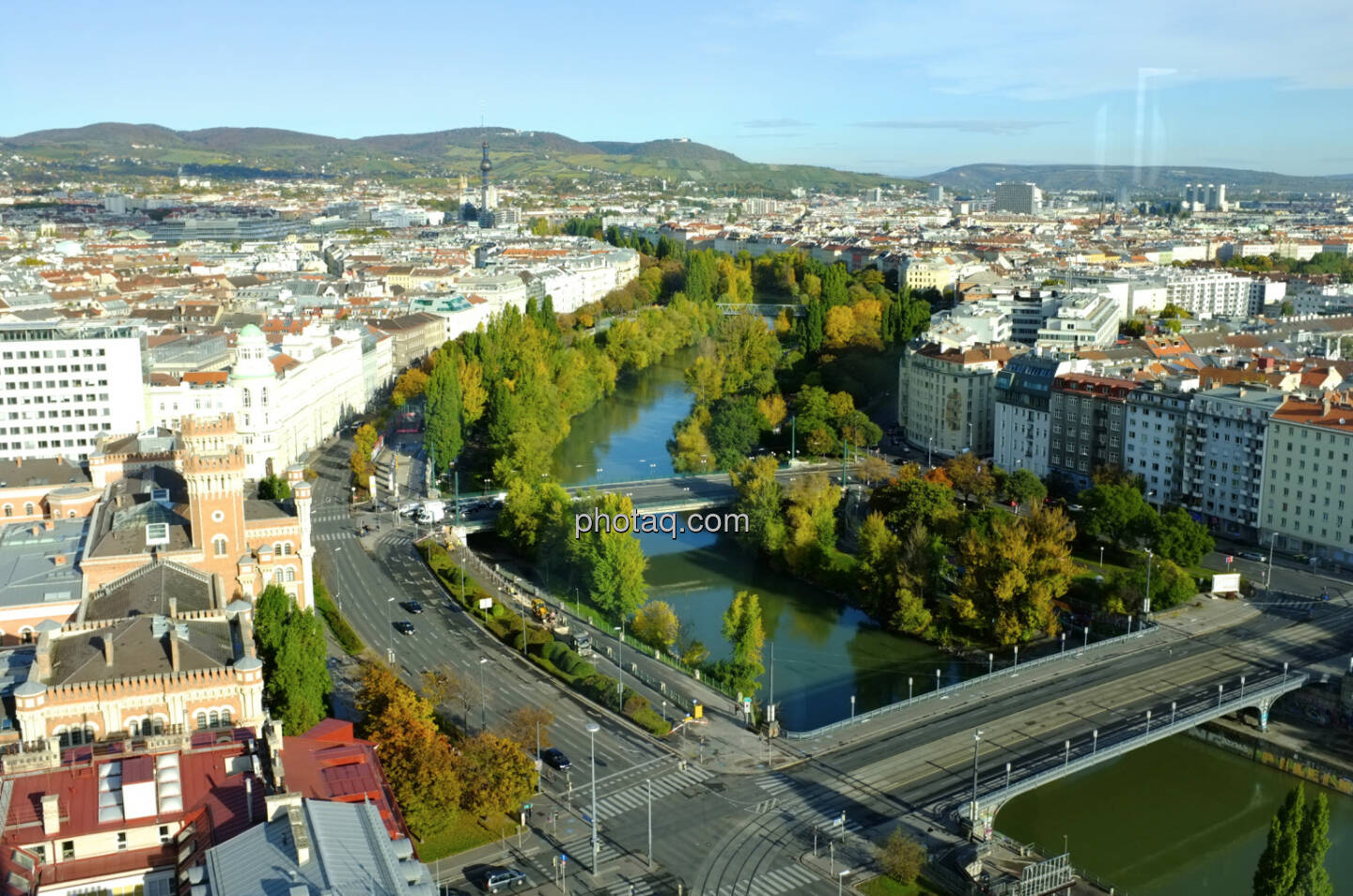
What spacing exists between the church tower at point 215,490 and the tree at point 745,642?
8337 millimetres

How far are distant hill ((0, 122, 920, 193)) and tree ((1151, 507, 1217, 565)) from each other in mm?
143181

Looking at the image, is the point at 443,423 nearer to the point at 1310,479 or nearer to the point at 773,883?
the point at 1310,479

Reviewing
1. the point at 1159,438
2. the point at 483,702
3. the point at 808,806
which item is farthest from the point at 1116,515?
the point at 483,702

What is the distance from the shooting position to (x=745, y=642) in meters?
22.1

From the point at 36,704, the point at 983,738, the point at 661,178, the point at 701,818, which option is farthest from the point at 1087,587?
the point at 661,178

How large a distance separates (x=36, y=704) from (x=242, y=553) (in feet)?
20.8

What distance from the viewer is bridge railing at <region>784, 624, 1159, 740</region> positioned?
779 inches

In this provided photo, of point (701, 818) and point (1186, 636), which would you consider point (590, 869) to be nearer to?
point (701, 818)

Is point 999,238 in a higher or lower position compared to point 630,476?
higher

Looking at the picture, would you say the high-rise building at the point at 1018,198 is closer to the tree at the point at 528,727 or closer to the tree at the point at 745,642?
the tree at the point at 745,642

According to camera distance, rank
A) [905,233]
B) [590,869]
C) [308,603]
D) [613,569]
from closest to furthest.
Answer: [590,869] < [308,603] < [613,569] < [905,233]

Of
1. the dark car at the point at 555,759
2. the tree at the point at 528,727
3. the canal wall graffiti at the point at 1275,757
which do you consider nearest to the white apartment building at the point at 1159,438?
the canal wall graffiti at the point at 1275,757

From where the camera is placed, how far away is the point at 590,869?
15867mm

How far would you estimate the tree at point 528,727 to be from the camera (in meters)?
18.3
